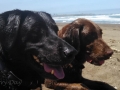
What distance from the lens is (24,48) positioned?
10.2 feet

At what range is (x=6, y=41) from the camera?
3.06 meters

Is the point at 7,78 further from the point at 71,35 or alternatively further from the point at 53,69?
the point at 71,35

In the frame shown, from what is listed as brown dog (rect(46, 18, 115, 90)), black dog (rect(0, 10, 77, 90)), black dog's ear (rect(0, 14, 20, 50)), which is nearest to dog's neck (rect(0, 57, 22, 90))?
black dog (rect(0, 10, 77, 90))

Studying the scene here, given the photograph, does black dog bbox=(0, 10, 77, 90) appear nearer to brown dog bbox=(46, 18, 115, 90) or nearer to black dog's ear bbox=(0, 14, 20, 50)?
black dog's ear bbox=(0, 14, 20, 50)

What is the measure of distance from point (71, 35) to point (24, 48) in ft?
5.48

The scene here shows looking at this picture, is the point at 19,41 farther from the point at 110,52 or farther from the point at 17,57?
the point at 110,52

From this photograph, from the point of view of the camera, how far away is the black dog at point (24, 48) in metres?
3.03

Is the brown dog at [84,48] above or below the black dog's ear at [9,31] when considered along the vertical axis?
below

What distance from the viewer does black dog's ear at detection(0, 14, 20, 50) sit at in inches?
119

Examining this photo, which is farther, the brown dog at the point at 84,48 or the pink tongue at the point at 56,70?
the brown dog at the point at 84,48

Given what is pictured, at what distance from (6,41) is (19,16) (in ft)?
1.12

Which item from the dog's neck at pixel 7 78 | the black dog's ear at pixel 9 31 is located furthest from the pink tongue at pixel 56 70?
the black dog's ear at pixel 9 31

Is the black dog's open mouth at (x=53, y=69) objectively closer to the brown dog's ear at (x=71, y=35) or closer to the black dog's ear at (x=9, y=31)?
the black dog's ear at (x=9, y=31)

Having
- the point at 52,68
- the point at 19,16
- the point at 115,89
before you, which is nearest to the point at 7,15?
the point at 19,16
